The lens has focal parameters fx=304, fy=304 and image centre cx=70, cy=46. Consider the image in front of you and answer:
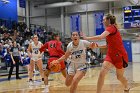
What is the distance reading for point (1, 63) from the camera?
1955 cm

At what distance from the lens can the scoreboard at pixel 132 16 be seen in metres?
29.2

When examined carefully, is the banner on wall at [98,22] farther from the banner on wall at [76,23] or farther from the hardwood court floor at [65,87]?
the hardwood court floor at [65,87]

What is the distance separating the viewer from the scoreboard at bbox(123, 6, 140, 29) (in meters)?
29.2

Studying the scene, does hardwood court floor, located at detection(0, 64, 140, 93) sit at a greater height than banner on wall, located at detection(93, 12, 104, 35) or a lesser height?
lesser

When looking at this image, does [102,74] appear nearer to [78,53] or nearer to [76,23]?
[78,53]

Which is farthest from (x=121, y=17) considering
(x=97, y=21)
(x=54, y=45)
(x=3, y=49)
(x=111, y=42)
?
(x=111, y=42)

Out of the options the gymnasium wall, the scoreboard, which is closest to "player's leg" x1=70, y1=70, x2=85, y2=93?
the gymnasium wall

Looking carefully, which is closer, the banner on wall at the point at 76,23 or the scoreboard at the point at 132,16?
the scoreboard at the point at 132,16

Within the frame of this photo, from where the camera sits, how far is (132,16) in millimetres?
29281

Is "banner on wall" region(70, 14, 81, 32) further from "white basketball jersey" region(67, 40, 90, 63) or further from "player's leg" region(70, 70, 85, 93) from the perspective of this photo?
"player's leg" region(70, 70, 85, 93)

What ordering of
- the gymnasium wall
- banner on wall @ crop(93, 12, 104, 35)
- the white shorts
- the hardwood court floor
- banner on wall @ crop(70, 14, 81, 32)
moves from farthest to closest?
1. banner on wall @ crop(70, 14, 81, 32)
2. banner on wall @ crop(93, 12, 104, 35)
3. the gymnasium wall
4. the hardwood court floor
5. the white shorts

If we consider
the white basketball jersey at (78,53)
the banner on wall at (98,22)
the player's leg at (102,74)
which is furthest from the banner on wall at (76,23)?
the player's leg at (102,74)

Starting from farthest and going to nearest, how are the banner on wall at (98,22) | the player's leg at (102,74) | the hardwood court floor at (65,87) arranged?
the banner on wall at (98,22) < the hardwood court floor at (65,87) < the player's leg at (102,74)

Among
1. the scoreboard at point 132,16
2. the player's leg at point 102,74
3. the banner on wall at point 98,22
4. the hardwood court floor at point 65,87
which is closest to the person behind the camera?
the player's leg at point 102,74
